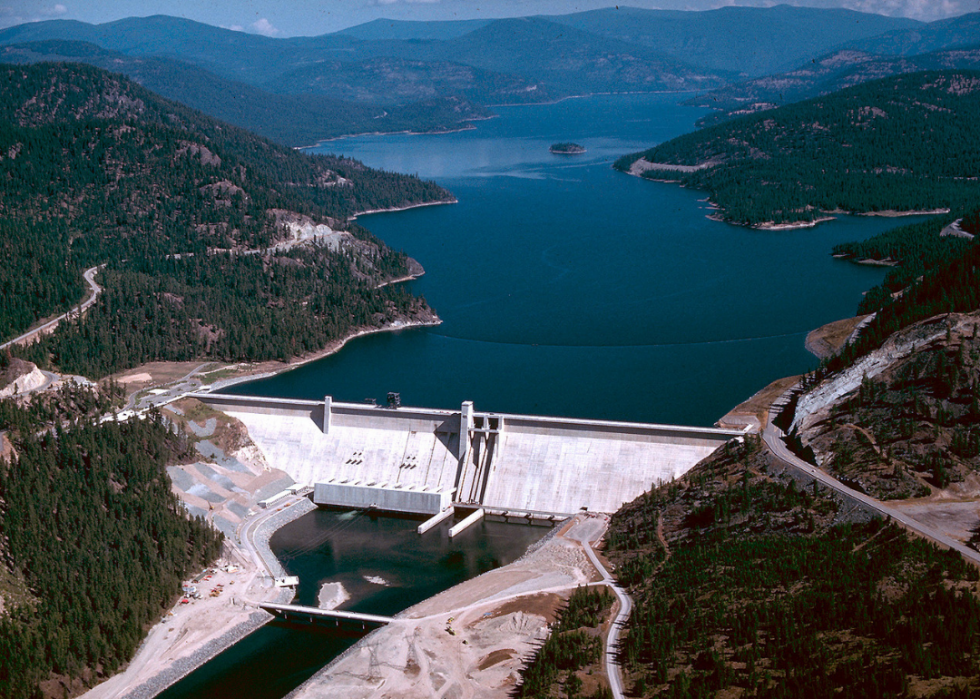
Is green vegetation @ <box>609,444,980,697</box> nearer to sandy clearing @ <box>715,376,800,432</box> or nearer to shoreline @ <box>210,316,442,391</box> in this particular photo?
sandy clearing @ <box>715,376,800,432</box>

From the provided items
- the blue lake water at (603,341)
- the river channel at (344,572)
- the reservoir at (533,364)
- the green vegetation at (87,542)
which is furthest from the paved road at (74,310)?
the river channel at (344,572)

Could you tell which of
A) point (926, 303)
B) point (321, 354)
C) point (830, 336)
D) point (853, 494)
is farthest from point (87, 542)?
point (830, 336)

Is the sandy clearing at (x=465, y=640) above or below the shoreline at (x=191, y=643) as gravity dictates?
above

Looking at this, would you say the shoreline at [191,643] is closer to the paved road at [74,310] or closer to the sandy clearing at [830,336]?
the paved road at [74,310]

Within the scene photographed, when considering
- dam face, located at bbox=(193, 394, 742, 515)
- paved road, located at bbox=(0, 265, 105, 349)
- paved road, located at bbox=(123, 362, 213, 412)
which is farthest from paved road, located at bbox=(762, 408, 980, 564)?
paved road, located at bbox=(0, 265, 105, 349)

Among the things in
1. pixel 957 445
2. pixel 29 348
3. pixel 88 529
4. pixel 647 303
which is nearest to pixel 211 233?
pixel 29 348

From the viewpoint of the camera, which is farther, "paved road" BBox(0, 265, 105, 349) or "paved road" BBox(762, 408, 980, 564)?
"paved road" BBox(0, 265, 105, 349)
